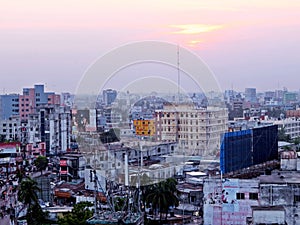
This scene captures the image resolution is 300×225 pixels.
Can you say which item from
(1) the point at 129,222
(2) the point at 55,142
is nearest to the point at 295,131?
(2) the point at 55,142

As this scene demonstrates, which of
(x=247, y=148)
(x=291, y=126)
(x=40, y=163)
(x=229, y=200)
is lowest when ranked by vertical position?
(x=40, y=163)

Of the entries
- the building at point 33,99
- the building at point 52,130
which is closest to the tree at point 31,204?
the building at point 52,130

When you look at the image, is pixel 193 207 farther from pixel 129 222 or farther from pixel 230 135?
pixel 129 222

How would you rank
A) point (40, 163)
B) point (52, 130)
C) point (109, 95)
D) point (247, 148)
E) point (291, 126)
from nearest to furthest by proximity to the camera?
point (109, 95) → point (247, 148) → point (40, 163) → point (52, 130) → point (291, 126)

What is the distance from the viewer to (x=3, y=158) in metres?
13.9

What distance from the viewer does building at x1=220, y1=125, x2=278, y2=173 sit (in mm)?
10006

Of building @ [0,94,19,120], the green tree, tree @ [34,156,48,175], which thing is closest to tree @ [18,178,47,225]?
the green tree

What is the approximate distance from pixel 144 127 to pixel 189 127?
998 millimetres

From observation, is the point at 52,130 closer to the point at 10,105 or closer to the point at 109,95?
the point at 109,95

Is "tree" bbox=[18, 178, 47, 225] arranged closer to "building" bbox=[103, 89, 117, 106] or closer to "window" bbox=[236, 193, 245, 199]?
"building" bbox=[103, 89, 117, 106]

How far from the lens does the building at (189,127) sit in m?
8.64

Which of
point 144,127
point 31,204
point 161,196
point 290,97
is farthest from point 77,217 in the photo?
point 290,97

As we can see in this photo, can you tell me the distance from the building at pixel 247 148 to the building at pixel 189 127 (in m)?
0.28

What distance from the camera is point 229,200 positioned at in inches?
283
